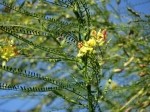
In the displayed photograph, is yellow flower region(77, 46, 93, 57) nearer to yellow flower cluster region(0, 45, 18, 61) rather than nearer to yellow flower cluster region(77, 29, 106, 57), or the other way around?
yellow flower cluster region(77, 29, 106, 57)

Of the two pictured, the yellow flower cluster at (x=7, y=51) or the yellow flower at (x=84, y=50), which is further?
the yellow flower cluster at (x=7, y=51)

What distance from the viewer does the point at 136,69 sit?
2.25 m

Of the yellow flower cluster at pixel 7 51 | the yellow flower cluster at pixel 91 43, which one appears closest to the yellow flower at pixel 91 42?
the yellow flower cluster at pixel 91 43

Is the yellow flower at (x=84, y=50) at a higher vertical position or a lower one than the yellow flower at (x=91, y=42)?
lower

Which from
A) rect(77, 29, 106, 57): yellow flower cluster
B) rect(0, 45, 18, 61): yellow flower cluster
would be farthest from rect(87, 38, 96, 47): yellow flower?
rect(0, 45, 18, 61): yellow flower cluster

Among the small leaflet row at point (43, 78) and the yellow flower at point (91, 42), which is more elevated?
the yellow flower at point (91, 42)

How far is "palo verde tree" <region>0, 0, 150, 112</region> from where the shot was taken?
1.16m

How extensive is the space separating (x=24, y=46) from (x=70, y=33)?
208 mm

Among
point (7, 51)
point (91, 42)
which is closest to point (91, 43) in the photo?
point (91, 42)

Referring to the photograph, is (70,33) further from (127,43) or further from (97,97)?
(127,43)

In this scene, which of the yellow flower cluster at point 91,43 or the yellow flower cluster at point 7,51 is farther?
the yellow flower cluster at point 7,51

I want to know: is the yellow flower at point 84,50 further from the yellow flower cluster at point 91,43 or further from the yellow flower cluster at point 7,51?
the yellow flower cluster at point 7,51

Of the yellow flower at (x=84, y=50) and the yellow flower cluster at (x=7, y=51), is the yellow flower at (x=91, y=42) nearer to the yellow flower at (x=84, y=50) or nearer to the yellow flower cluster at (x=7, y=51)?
the yellow flower at (x=84, y=50)

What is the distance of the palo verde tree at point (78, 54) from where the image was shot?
116 cm
